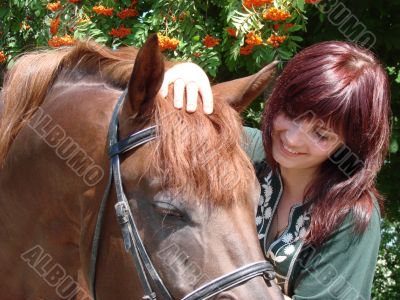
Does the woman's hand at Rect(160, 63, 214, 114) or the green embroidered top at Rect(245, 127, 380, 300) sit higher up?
the woman's hand at Rect(160, 63, 214, 114)

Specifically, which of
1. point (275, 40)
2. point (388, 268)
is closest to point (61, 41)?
point (275, 40)

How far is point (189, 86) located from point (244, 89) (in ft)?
0.82

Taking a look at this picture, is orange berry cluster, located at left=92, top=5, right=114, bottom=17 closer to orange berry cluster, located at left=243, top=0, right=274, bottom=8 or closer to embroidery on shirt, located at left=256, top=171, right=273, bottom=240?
orange berry cluster, located at left=243, top=0, right=274, bottom=8

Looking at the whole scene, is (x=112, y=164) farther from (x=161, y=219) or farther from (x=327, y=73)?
(x=327, y=73)

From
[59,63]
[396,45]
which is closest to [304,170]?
[59,63]

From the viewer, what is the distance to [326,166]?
218cm

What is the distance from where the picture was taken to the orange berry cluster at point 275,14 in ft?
9.37

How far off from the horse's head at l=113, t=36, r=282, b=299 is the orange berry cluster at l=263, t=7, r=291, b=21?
4.07 ft

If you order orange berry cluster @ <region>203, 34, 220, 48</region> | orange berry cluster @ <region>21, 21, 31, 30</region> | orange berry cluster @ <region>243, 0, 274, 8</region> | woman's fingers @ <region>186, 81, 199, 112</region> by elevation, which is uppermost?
orange berry cluster @ <region>21, 21, 31, 30</region>

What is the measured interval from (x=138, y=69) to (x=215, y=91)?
1.29 ft

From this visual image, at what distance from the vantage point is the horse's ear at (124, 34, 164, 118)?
1.66 m

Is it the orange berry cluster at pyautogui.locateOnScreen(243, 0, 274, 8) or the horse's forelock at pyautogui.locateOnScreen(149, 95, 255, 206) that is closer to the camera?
the horse's forelock at pyautogui.locateOnScreen(149, 95, 255, 206)

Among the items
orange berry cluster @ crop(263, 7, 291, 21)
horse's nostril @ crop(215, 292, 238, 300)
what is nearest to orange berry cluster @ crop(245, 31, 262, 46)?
orange berry cluster @ crop(263, 7, 291, 21)

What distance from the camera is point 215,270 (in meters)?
1.58
